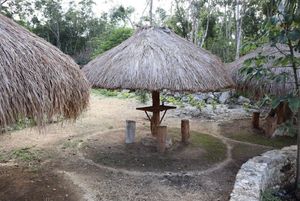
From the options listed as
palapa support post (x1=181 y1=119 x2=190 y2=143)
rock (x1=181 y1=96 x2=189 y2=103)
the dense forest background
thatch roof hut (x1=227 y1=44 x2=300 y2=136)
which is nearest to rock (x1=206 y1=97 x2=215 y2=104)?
rock (x1=181 y1=96 x2=189 y2=103)

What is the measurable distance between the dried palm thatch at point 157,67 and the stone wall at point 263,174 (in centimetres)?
153

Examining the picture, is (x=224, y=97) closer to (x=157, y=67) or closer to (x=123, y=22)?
(x=157, y=67)

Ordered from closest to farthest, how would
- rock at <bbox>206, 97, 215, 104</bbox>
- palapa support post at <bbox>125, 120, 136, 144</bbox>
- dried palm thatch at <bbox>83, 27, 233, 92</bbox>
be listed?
dried palm thatch at <bbox>83, 27, 233, 92</bbox>, palapa support post at <bbox>125, 120, 136, 144</bbox>, rock at <bbox>206, 97, 215, 104</bbox>

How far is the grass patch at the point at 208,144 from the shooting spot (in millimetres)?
5774

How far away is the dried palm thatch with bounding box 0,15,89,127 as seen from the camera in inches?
123

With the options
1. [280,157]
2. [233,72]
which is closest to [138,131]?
[233,72]

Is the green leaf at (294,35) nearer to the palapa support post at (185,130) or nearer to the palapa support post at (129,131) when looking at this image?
the palapa support post at (185,130)

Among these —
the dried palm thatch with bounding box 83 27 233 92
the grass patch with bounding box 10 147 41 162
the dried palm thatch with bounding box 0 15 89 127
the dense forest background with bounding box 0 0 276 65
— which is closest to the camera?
the dried palm thatch with bounding box 0 15 89 127

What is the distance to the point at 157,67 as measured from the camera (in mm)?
5340

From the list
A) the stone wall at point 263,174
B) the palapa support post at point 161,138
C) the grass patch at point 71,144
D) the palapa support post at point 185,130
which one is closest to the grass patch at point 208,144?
the palapa support post at point 185,130

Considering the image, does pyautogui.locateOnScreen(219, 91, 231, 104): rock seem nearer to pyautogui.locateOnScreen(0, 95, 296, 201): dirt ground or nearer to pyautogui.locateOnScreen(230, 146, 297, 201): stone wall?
pyautogui.locateOnScreen(0, 95, 296, 201): dirt ground

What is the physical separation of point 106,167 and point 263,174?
2423mm

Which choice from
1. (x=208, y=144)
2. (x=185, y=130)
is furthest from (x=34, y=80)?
(x=208, y=144)

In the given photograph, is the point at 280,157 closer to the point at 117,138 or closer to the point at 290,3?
the point at 290,3
